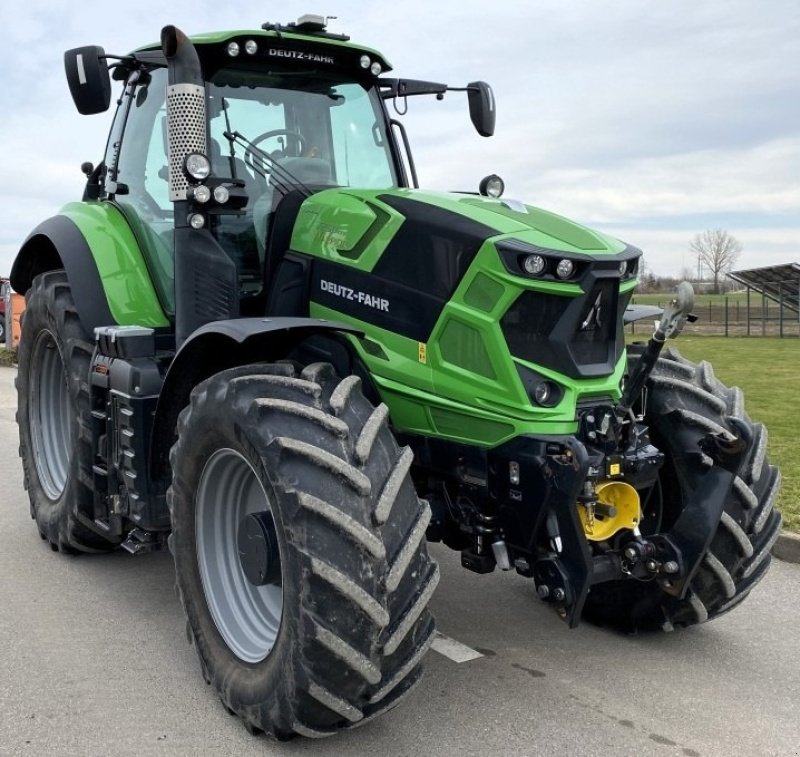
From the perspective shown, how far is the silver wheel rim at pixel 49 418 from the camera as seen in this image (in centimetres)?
578

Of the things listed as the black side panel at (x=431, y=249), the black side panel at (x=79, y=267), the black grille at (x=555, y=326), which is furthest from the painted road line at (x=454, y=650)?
the black side panel at (x=79, y=267)

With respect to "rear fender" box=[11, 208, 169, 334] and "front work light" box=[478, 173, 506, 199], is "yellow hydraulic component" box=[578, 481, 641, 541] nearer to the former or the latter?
"front work light" box=[478, 173, 506, 199]

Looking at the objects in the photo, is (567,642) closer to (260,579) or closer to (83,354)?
(260,579)

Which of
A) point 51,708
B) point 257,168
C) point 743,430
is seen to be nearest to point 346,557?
point 51,708

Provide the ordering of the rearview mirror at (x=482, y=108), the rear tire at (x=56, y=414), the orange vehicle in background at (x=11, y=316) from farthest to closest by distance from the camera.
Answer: the orange vehicle in background at (x=11, y=316)
the rearview mirror at (x=482, y=108)
the rear tire at (x=56, y=414)

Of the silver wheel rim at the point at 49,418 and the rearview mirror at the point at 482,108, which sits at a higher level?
the rearview mirror at the point at 482,108

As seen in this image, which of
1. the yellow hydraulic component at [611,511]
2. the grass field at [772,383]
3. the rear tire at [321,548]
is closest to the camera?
the rear tire at [321,548]

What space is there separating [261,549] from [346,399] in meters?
0.67

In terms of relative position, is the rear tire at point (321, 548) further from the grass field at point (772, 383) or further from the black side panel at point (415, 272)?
the grass field at point (772, 383)

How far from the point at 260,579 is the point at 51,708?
1031mm

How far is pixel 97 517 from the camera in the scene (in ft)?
15.9

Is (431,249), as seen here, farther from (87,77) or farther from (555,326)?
(87,77)

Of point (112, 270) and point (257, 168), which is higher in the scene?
point (257, 168)

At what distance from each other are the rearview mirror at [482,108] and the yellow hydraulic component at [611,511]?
2.38 m
